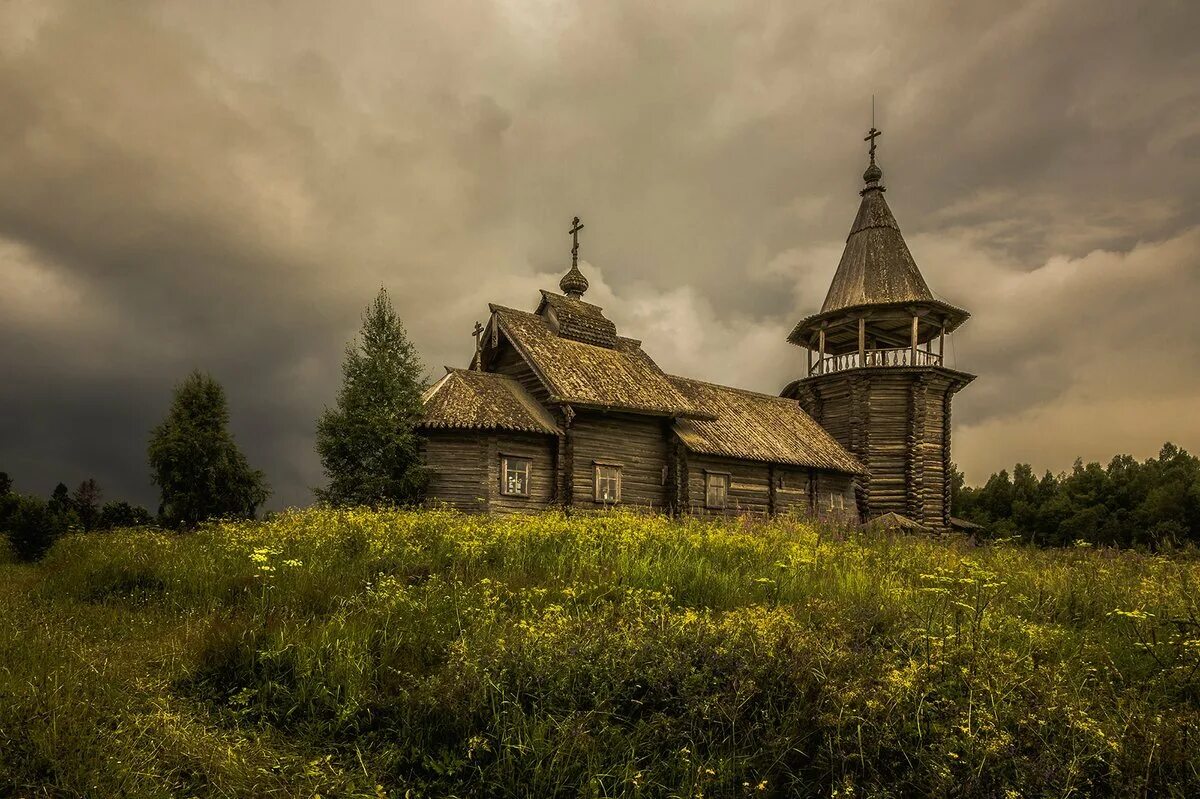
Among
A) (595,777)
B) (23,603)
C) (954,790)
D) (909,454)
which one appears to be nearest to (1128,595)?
(954,790)

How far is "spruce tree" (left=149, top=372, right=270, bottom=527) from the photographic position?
68.9ft

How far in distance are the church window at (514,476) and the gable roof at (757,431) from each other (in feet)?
18.8

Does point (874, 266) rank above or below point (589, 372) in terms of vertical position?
above

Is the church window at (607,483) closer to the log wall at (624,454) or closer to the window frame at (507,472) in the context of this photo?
the log wall at (624,454)

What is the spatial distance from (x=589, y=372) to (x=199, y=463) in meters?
12.5

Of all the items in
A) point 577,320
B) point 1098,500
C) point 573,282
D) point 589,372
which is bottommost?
point 1098,500

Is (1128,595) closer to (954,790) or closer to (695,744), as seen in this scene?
(954,790)

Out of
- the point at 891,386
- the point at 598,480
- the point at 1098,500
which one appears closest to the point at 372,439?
the point at 598,480

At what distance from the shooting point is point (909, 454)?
3062 centimetres

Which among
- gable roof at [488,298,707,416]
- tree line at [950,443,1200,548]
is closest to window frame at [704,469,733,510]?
gable roof at [488,298,707,416]

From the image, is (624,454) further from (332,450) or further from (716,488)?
(332,450)

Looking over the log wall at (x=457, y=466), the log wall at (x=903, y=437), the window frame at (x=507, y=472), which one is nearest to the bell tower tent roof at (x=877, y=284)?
the log wall at (x=903, y=437)

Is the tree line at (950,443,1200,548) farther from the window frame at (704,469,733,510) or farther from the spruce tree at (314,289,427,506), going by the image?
the spruce tree at (314,289,427,506)

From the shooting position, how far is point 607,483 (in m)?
22.8
